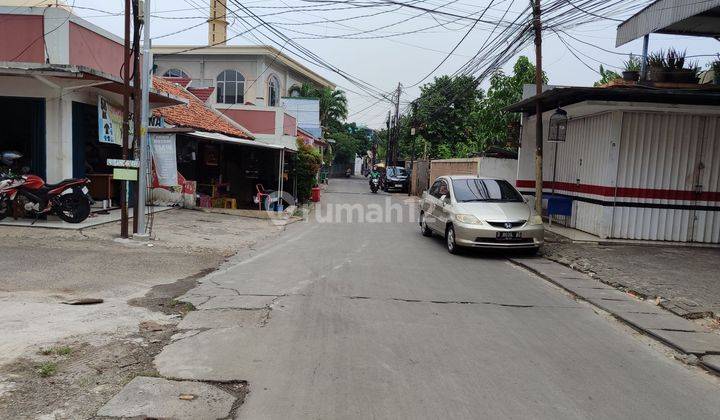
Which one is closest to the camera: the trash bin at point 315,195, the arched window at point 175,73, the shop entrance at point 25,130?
the shop entrance at point 25,130

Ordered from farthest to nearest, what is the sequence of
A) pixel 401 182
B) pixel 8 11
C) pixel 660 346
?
1. pixel 401 182
2. pixel 8 11
3. pixel 660 346

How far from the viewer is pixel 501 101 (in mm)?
25781

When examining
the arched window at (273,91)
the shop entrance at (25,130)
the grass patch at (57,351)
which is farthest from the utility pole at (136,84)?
the arched window at (273,91)

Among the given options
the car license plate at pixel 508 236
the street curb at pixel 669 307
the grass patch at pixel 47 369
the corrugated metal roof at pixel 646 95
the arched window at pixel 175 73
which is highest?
the arched window at pixel 175 73

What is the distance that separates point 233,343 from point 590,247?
877 centimetres

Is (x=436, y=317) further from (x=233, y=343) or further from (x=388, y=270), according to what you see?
(x=388, y=270)

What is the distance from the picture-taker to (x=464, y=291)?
744 cm

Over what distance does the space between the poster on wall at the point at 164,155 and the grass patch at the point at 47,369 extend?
36.9ft

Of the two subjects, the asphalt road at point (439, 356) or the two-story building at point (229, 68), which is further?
the two-story building at point (229, 68)

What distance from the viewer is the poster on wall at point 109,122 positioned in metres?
13.1

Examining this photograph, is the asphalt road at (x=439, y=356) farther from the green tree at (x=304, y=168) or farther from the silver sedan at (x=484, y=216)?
the green tree at (x=304, y=168)

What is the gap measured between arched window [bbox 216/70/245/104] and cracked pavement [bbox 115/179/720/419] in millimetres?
34088

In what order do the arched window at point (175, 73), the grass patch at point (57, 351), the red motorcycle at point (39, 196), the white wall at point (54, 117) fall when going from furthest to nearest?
1. the arched window at point (175, 73)
2. the white wall at point (54, 117)
3. the red motorcycle at point (39, 196)
4. the grass patch at point (57, 351)

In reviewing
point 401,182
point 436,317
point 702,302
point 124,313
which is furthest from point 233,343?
point 401,182
